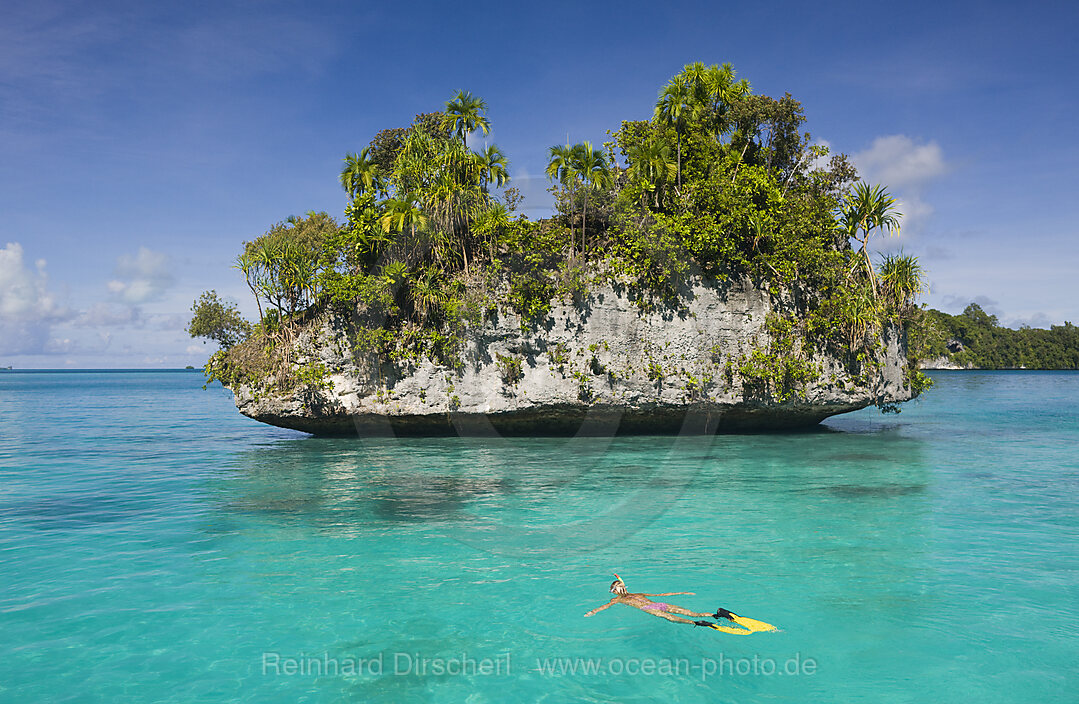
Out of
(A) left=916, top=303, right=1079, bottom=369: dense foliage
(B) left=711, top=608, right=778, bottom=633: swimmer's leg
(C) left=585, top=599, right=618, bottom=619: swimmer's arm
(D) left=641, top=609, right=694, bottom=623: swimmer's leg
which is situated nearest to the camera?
(B) left=711, top=608, right=778, bottom=633: swimmer's leg

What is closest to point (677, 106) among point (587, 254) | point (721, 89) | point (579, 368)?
point (721, 89)

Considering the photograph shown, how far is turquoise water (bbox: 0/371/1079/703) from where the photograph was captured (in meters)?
5.50

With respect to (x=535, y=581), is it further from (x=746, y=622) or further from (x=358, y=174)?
(x=358, y=174)

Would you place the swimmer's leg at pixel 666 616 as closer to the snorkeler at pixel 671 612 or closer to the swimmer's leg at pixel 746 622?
the snorkeler at pixel 671 612

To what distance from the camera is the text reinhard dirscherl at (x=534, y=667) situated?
219 inches

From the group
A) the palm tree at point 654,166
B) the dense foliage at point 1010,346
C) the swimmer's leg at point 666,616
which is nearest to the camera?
the swimmer's leg at point 666,616

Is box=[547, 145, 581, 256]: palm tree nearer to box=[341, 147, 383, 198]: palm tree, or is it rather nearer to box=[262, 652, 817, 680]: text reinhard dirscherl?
box=[341, 147, 383, 198]: palm tree

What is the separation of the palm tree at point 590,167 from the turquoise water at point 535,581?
31.5ft

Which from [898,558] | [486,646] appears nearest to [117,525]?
[486,646]

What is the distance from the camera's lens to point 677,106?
21.4m

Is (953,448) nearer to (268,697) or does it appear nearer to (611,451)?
(611,451)

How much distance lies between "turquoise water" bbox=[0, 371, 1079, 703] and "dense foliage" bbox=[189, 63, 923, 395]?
19.6 feet

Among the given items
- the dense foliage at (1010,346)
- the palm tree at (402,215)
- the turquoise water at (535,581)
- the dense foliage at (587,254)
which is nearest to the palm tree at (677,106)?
the dense foliage at (587,254)

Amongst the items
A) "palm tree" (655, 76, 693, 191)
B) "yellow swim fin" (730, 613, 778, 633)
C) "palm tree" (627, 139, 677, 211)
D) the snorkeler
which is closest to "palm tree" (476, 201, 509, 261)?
"palm tree" (627, 139, 677, 211)
